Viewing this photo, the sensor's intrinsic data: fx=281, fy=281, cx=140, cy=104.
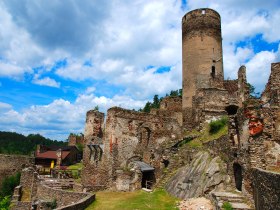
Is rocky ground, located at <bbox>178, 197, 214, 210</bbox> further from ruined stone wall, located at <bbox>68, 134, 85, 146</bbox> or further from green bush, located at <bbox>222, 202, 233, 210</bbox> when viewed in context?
ruined stone wall, located at <bbox>68, 134, 85, 146</bbox>

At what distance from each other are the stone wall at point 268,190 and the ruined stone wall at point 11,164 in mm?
34865

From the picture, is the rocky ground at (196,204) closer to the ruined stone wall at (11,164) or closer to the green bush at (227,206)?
the green bush at (227,206)

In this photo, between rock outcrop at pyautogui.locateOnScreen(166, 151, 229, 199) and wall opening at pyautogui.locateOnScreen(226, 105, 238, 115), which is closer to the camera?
rock outcrop at pyautogui.locateOnScreen(166, 151, 229, 199)

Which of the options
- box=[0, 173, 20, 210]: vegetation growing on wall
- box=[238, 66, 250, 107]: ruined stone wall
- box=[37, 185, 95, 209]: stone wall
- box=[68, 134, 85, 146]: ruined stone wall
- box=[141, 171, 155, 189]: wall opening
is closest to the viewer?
box=[37, 185, 95, 209]: stone wall

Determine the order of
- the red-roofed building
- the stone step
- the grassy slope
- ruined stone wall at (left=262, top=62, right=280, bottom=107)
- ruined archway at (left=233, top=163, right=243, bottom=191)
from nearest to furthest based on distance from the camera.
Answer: the stone step < ruined archway at (left=233, top=163, right=243, bottom=191) < ruined stone wall at (left=262, top=62, right=280, bottom=107) < the grassy slope < the red-roofed building

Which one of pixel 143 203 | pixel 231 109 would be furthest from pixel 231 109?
pixel 143 203

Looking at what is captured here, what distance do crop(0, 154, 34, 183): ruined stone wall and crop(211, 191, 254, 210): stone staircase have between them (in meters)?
32.1

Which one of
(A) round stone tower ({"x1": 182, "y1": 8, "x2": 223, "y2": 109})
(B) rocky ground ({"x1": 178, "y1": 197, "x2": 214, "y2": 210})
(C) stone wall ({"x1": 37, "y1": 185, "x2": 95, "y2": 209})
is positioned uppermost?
(A) round stone tower ({"x1": 182, "y1": 8, "x2": 223, "y2": 109})

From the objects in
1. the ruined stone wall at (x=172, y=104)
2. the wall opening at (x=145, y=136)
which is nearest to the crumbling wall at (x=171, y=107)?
the ruined stone wall at (x=172, y=104)

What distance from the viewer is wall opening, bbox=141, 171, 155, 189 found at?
22.8m

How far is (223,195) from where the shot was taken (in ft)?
39.3

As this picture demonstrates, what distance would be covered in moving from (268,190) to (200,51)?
22911 millimetres

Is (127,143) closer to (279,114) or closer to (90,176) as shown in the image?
(90,176)

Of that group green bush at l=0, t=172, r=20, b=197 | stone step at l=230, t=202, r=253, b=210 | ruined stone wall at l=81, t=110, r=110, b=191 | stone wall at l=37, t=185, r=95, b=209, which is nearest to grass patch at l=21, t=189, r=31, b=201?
stone wall at l=37, t=185, r=95, b=209
